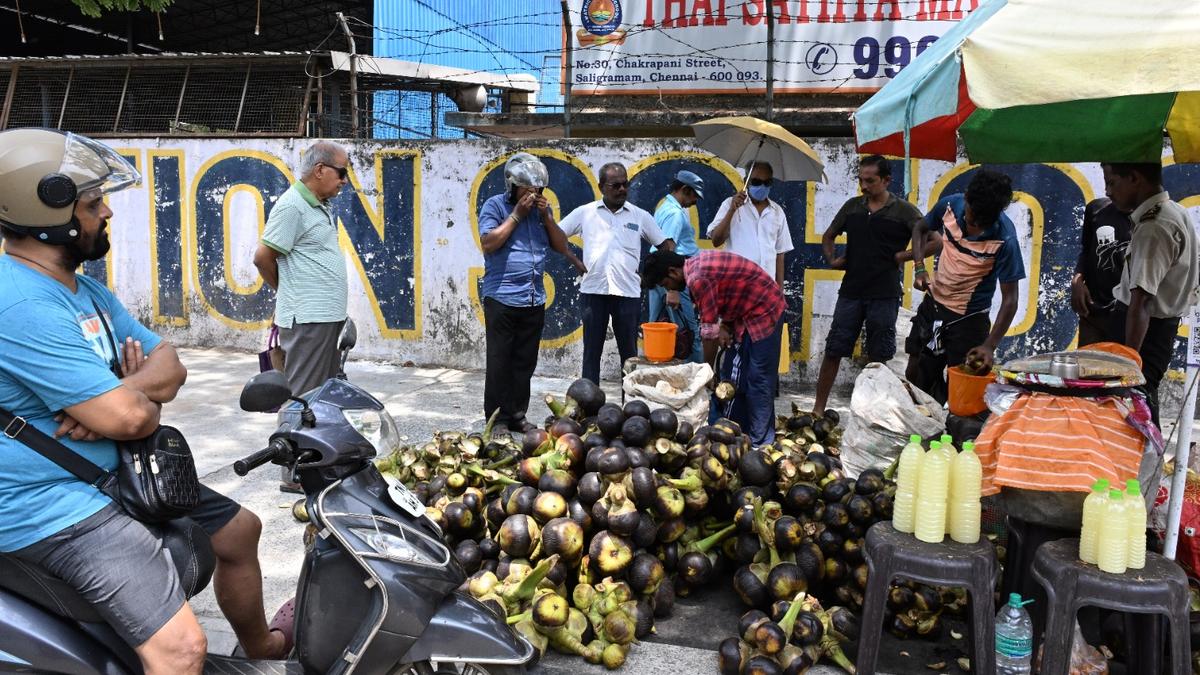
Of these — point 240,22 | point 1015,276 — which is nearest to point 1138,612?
point 1015,276

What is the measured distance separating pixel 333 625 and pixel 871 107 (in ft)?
10.1

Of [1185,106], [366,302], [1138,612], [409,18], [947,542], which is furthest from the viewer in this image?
[409,18]

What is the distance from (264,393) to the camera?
2160 mm

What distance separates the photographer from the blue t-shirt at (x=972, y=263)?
16.3 ft

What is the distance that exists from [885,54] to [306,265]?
24.0 ft

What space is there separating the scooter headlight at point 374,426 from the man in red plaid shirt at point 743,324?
2996mm

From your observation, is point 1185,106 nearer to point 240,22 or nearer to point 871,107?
point 871,107

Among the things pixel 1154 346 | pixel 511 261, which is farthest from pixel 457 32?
pixel 1154 346

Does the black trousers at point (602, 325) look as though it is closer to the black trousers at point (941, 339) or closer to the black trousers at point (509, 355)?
the black trousers at point (509, 355)

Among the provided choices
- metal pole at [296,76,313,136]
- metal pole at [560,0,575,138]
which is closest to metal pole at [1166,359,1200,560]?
metal pole at [560,0,575,138]

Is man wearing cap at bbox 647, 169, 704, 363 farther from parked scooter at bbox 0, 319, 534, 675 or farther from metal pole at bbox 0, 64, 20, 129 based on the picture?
metal pole at bbox 0, 64, 20, 129

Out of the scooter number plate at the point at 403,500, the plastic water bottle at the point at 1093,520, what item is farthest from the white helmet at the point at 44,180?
the plastic water bottle at the point at 1093,520

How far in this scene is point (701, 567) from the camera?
3.56 metres

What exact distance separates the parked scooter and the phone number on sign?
27.8 feet
